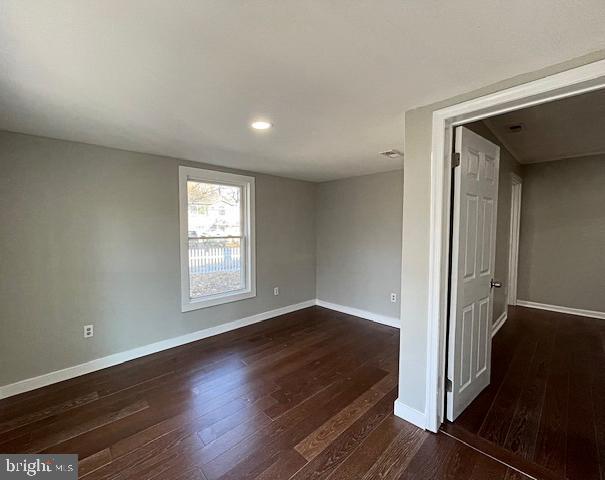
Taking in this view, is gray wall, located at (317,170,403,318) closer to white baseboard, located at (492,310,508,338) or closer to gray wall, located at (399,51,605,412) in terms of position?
white baseboard, located at (492,310,508,338)

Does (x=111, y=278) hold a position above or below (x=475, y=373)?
above

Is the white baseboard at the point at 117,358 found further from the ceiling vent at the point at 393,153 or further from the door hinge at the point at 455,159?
the door hinge at the point at 455,159

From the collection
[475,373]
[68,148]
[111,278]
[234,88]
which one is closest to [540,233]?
[475,373]

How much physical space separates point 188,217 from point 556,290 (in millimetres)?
5693

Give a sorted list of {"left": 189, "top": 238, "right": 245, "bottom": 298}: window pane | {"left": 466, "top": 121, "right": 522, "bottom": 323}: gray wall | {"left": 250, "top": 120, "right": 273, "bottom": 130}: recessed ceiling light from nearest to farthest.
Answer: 1. {"left": 250, "top": 120, "right": 273, "bottom": 130}: recessed ceiling light
2. {"left": 466, "top": 121, "right": 522, "bottom": 323}: gray wall
3. {"left": 189, "top": 238, "right": 245, "bottom": 298}: window pane

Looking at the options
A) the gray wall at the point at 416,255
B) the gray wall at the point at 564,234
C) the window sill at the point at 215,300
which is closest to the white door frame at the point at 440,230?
the gray wall at the point at 416,255

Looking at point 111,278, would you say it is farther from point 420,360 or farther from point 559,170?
point 559,170

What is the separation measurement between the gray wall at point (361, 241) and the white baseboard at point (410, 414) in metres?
1.95

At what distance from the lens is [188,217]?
3.37 meters

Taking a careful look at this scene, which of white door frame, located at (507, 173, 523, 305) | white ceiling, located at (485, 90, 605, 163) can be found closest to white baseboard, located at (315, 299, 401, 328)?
white door frame, located at (507, 173, 523, 305)

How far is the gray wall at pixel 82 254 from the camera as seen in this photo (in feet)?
7.59

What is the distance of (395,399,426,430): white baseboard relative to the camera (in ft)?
6.31

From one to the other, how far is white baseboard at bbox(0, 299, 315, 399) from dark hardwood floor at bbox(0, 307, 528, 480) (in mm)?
85

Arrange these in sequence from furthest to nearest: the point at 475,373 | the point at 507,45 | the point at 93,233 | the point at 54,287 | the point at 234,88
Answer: the point at 93,233, the point at 54,287, the point at 475,373, the point at 234,88, the point at 507,45
